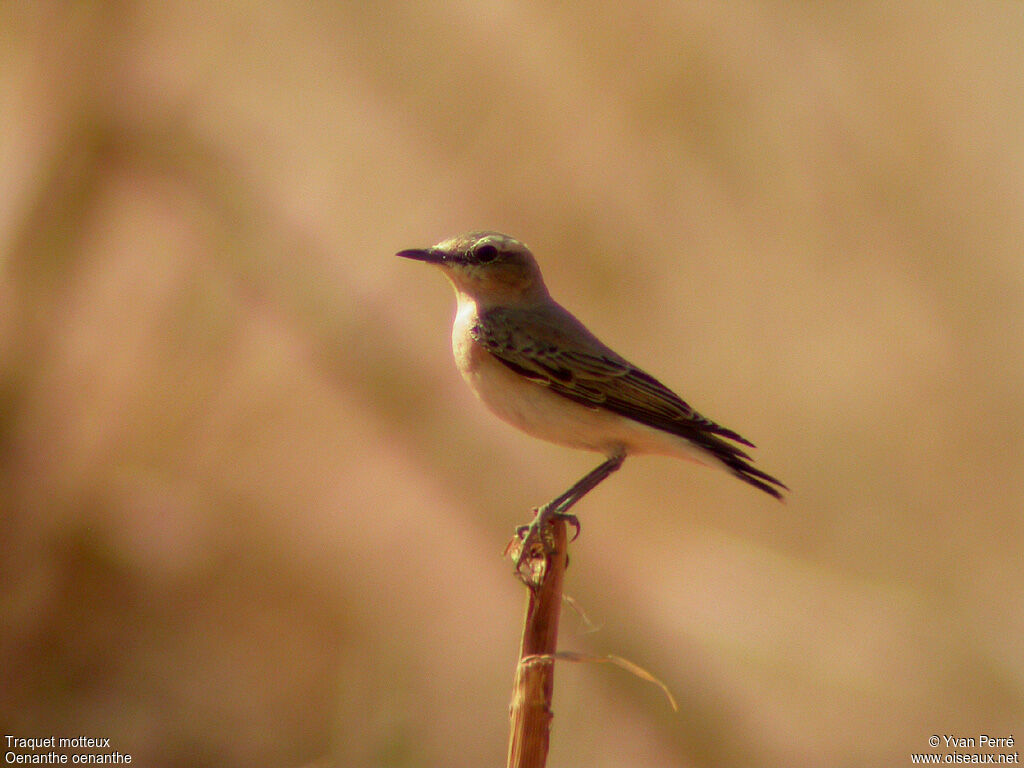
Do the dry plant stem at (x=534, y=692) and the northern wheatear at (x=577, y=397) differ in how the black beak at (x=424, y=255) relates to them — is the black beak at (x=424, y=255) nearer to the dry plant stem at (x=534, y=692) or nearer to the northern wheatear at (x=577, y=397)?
the northern wheatear at (x=577, y=397)

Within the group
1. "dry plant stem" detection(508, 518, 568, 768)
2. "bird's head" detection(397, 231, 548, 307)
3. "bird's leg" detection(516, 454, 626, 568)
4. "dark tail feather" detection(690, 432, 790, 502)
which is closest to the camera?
"dry plant stem" detection(508, 518, 568, 768)

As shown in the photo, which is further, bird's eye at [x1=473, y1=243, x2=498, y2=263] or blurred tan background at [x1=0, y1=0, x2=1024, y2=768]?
blurred tan background at [x1=0, y1=0, x2=1024, y2=768]

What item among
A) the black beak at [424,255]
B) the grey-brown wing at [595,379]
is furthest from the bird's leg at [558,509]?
the black beak at [424,255]

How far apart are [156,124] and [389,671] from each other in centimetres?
413

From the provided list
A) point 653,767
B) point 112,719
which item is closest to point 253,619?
point 112,719

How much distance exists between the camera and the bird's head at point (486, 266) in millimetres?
4629

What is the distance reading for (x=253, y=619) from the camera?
7.40m

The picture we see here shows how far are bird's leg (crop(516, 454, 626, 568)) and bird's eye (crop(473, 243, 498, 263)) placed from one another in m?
1.17

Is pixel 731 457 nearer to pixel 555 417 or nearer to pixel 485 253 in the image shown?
pixel 555 417

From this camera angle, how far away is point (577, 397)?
4211 millimetres

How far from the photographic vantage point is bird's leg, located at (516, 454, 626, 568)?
3.72 meters

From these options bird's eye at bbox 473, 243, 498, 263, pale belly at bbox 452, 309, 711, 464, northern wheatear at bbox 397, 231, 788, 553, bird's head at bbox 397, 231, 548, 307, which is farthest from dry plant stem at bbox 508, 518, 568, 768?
bird's eye at bbox 473, 243, 498, 263

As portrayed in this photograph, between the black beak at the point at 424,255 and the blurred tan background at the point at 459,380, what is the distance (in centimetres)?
224

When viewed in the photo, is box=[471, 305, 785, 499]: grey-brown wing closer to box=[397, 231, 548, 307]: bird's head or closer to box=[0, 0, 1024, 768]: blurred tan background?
box=[397, 231, 548, 307]: bird's head
